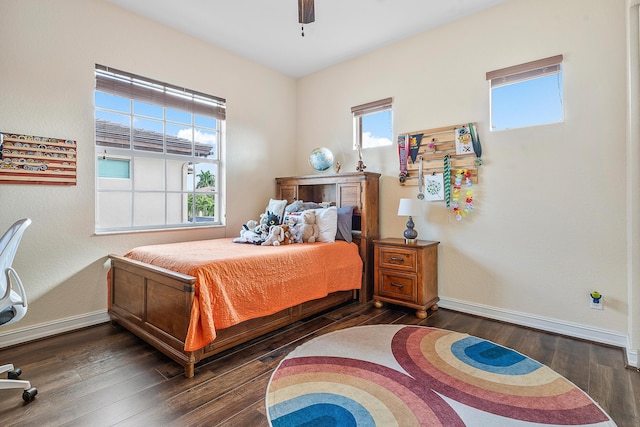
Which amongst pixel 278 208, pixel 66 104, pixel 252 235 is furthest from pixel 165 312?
pixel 66 104

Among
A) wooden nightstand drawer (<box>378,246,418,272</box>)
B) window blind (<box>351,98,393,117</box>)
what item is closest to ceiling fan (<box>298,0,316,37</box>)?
window blind (<box>351,98,393,117</box>)

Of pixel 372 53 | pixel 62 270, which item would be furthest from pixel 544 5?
pixel 62 270

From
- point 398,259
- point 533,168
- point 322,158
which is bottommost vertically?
point 398,259

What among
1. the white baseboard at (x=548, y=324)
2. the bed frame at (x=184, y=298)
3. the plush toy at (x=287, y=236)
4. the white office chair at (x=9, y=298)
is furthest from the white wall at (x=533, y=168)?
the white office chair at (x=9, y=298)

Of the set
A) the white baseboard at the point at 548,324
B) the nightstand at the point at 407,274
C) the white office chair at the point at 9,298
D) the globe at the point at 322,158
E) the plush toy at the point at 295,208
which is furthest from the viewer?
the globe at the point at 322,158

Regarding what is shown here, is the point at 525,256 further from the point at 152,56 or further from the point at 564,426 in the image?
the point at 152,56

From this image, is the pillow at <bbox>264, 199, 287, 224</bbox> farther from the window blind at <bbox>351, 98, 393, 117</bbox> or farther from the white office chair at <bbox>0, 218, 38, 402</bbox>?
the white office chair at <bbox>0, 218, 38, 402</bbox>

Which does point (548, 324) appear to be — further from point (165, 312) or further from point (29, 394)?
point (29, 394)

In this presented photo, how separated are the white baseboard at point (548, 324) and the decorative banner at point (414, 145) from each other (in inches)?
60.4

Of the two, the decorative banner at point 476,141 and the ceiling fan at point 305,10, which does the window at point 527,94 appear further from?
the ceiling fan at point 305,10

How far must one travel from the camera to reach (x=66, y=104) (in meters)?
2.71

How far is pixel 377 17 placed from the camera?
3146 millimetres

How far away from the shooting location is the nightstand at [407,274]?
3064mm

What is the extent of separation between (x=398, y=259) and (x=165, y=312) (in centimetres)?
211
